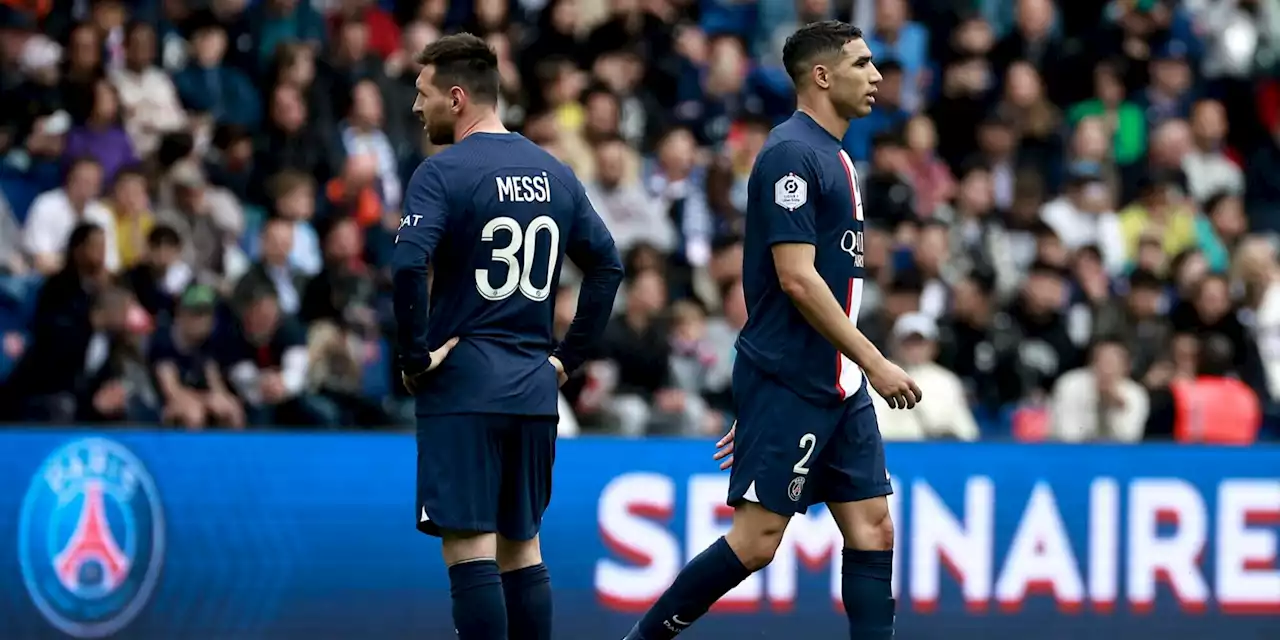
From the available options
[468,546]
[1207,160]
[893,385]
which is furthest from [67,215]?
[1207,160]

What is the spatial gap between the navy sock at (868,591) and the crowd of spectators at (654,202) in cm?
445

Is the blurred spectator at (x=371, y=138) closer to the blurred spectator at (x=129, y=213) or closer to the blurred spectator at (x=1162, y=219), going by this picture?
the blurred spectator at (x=129, y=213)

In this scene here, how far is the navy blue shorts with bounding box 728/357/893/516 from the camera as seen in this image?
7.03 metres

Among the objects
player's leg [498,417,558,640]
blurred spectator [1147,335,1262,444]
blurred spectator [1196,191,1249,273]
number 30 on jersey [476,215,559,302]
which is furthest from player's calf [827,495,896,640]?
blurred spectator [1196,191,1249,273]

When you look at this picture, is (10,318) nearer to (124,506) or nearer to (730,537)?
(124,506)

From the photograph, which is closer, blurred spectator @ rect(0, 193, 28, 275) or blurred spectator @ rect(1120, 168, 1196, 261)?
blurred spectator @ rect(0, 193, 28, 275)

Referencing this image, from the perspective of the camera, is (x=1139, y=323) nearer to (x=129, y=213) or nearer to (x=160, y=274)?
(x=160, y=274)

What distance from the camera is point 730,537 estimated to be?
7.15 metres

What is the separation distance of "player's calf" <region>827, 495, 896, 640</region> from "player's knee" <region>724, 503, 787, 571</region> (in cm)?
20

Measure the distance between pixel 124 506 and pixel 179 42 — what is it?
5208mm

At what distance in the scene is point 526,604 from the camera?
7.15 m

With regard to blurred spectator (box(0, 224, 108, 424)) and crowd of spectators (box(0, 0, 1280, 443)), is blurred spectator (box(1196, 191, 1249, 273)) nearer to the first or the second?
crowd of spectators (box(0, 0, 1280, 443))

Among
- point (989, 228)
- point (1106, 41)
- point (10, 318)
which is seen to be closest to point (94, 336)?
point (10, 318)

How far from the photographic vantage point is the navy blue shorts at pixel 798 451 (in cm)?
703
